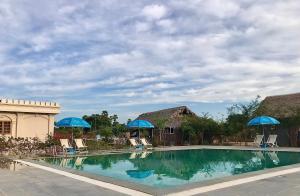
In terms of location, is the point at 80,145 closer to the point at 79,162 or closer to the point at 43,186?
the point at 79,162

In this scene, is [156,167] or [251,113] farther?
[251,113]

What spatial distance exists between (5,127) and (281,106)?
20974mm

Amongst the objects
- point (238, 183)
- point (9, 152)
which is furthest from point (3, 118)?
point (238, 183)

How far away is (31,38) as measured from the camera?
54.9 feet

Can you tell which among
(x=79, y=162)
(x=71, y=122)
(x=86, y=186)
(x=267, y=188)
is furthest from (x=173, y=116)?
(x=267, y=188)

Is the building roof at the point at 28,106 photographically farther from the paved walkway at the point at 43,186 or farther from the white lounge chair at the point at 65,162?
the paved walkway at the point at 43,186

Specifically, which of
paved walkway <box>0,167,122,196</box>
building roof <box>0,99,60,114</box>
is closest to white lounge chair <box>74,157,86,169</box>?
paved walkway <box>0,167,122,196</box>

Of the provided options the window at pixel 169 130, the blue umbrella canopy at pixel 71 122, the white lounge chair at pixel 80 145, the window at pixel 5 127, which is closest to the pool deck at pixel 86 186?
the blue umbrella canopy at pixel 71 122

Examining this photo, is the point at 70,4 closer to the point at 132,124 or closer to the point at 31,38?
the point at 31,38

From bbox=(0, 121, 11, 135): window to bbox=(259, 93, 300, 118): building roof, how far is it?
19245mm

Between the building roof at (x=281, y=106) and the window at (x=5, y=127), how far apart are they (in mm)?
19245

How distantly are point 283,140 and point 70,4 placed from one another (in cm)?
2063

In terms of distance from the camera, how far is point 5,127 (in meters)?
22.5

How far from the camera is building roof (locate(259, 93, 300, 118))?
27078 millimetres
